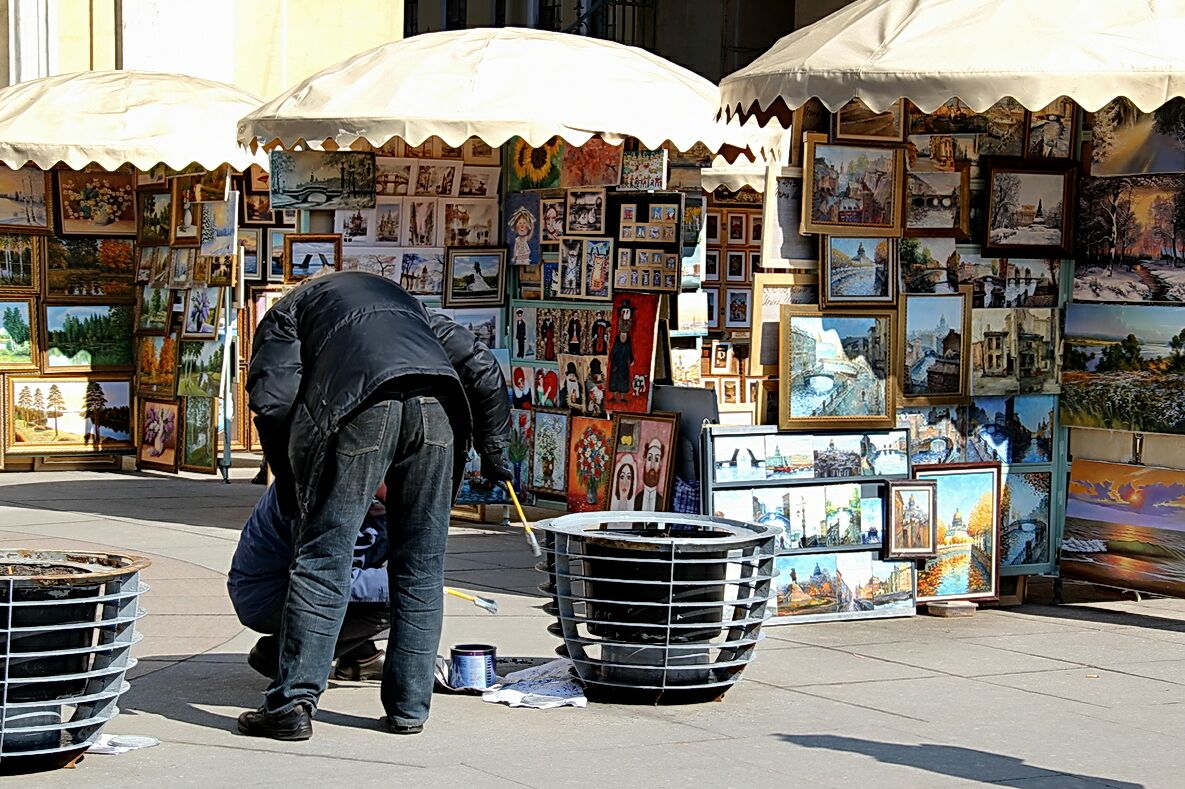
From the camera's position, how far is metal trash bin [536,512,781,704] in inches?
268

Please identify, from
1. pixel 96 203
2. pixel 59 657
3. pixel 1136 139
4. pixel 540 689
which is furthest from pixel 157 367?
pixel 59 657

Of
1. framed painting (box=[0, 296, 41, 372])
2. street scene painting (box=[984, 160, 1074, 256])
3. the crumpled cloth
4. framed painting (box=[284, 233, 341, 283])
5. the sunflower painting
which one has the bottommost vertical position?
the crumpled cloth

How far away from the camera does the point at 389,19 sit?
70.6ft

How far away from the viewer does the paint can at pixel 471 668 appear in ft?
23.1

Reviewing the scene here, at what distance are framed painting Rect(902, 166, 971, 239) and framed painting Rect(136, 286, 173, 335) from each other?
25.4 feet

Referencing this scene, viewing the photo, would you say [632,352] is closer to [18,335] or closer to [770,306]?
[770,306]

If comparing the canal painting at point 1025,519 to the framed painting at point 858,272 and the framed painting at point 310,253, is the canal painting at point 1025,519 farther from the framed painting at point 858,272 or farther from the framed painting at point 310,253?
the framed painting at point 310,253

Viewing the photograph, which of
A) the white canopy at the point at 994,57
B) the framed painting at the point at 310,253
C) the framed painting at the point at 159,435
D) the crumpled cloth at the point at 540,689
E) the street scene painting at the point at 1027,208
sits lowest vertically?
the crumpled cloth at the point at 540,689

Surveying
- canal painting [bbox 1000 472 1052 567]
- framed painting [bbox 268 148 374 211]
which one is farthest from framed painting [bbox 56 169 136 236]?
canal painting [bbox 1000 472 1052 567]

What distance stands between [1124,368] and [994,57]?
198 cm

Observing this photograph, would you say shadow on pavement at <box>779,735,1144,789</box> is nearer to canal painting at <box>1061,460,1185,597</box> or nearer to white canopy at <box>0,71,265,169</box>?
canal painting at <box>1061,460,1185,597</box>

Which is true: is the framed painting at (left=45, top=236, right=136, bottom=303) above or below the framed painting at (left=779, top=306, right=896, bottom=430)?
above

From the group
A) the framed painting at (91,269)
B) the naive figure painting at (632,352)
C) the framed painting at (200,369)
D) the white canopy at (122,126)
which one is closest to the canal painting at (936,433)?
the naive figure painting at (632,352)

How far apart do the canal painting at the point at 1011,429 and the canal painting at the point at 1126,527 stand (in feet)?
0.78
